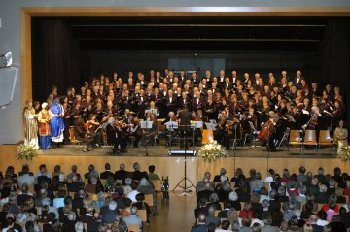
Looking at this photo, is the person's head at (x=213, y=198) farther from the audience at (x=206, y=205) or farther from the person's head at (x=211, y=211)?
the person's head at (x=211, y=211)

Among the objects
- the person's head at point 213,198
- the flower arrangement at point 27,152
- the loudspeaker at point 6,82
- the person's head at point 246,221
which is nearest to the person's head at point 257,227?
the person's head at point 246,221

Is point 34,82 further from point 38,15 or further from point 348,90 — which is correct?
point 348,90

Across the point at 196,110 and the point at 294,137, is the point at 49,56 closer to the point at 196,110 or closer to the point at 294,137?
the point at 196,110

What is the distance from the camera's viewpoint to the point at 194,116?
781 inches

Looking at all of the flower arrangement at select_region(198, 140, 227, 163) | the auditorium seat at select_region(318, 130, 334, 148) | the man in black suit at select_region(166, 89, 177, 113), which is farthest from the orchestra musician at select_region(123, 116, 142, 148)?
the auditorium seat at select_region(318, 130, 334, 148)

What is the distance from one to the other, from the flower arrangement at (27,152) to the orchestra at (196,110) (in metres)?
1.18

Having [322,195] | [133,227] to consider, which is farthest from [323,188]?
[133,227]

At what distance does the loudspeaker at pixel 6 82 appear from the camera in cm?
1387

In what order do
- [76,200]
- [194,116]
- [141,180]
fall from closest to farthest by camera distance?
[76,200] < [141,180] < [194,116]

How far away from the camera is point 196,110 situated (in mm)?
20781

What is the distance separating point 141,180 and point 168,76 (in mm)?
8579

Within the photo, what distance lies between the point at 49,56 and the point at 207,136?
616 cm

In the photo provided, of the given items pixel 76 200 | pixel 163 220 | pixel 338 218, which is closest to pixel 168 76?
pixel 163 220

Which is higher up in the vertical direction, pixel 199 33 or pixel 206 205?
pixel 199 33
